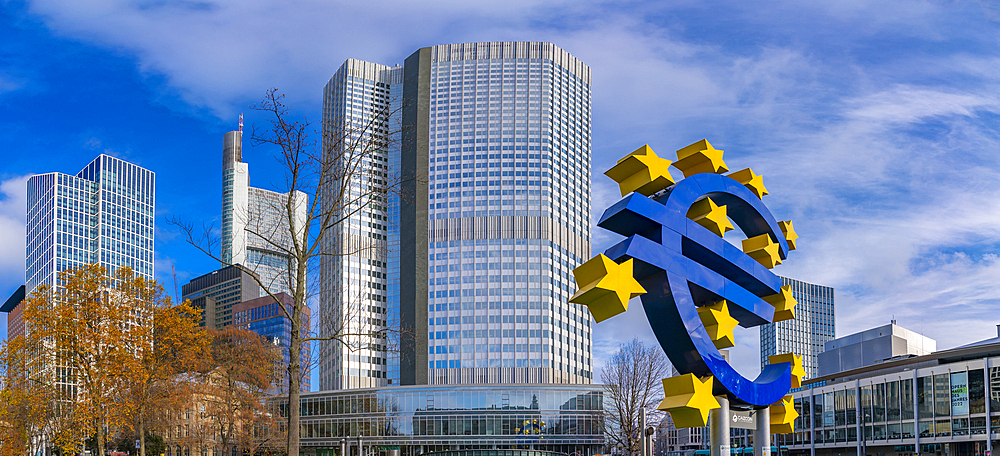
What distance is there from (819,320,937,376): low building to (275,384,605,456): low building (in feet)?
146

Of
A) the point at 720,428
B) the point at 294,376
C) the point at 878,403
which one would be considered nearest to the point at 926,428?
Result: the point at 878,403

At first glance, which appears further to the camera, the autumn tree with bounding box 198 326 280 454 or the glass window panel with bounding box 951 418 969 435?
the glass window panel with bounding box 951 418 969 435

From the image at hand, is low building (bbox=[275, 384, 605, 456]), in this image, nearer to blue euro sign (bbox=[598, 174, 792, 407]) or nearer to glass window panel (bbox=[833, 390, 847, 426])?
glass window panel (bbox=[833, 390, 847, 426])

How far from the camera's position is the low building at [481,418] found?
9525 centimetres

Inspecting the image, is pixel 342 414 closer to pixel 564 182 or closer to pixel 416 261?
pixel 416 261

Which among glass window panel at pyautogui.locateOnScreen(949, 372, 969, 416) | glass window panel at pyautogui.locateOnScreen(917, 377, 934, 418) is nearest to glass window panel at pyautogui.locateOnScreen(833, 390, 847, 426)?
glass window panel at pyautogui.locateOnScreen(917, 377, 934, 418)

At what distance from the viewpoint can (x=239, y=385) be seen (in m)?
66.6

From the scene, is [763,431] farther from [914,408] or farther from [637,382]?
[914,408]

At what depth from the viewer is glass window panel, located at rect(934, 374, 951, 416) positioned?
68.9 meters

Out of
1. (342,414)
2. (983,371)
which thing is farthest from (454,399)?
(983,371)

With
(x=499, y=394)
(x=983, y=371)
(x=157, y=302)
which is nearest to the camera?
(x=157, y=302)

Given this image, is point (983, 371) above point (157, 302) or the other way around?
the other way around

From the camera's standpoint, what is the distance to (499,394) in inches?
3802

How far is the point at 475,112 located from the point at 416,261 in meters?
27.9
